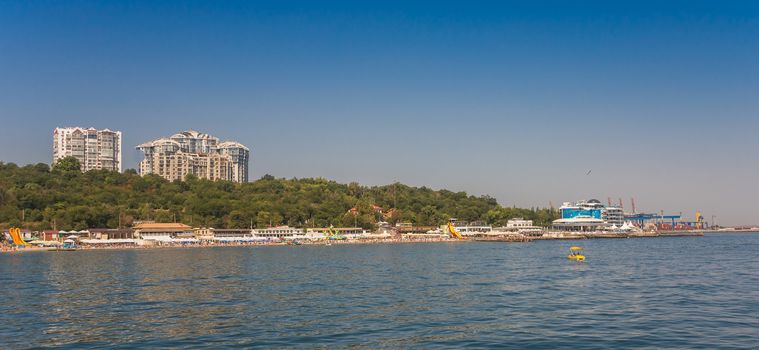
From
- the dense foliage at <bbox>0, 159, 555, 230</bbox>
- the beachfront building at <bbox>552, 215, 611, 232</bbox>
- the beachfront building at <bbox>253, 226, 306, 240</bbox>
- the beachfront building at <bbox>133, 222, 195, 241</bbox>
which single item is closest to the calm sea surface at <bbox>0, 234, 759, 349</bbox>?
the beachfront building at <bbox>133, 222, 195, 241</bbox>

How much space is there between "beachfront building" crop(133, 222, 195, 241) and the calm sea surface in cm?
6567

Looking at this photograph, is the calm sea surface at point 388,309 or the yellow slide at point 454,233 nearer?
the calm sea surface at point 388,309

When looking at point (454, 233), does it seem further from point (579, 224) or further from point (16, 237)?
point (16, 237)

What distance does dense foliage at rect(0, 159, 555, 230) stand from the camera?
120 meters

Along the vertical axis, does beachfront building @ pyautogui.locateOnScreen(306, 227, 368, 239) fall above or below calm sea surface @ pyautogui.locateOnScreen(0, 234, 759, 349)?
above

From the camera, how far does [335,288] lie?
1537 inches

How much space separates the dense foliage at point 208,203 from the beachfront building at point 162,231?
572 cm

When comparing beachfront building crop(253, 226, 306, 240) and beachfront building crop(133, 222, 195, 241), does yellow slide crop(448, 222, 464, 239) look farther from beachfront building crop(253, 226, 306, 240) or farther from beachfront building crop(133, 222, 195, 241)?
beachfront building crop(133, 222, 195, 241)

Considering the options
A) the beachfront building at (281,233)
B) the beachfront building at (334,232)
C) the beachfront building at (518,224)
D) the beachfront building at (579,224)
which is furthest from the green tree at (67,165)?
the beachfront building at (579,224)

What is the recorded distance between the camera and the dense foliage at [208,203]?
4710 inches

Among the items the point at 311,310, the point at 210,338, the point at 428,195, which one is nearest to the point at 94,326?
the point at 210,338

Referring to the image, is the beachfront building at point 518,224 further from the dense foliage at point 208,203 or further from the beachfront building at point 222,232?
the beachfront building at point 222,232

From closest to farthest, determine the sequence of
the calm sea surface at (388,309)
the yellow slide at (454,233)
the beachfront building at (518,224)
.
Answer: the calm sea surface at (388,309)
the yellow slide at (454,233)
the beachfront building at (518,224)

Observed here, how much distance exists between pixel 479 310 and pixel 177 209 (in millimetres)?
118490
